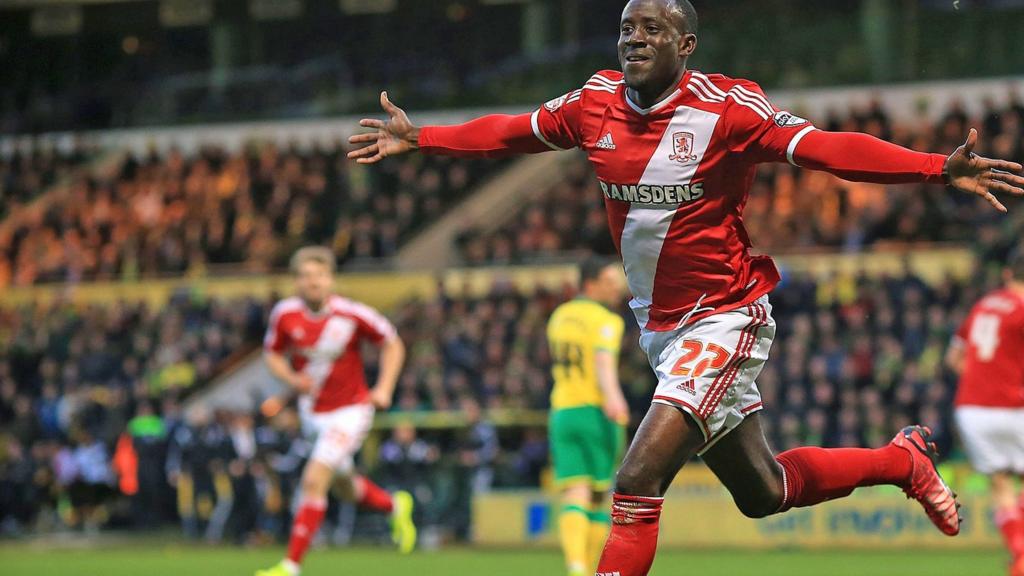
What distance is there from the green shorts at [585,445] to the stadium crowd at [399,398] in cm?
686

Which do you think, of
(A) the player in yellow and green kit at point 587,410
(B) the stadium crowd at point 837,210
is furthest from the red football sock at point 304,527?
(B) the stadium crowd at point 837,210

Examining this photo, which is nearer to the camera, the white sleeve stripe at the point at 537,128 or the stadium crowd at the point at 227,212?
the white sleeve stripe at the point at 537,128

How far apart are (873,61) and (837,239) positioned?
4.97 m

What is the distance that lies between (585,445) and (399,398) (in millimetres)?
10530

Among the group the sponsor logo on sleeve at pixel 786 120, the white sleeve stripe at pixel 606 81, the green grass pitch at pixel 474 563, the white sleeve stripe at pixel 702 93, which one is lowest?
the green grass pitch at pixel 474 563

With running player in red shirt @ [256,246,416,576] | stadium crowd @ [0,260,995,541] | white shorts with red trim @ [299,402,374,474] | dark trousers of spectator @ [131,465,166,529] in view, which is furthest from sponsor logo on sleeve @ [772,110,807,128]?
dark trousers of spectator @ [131,465,166,529]

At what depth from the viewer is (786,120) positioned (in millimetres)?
6406

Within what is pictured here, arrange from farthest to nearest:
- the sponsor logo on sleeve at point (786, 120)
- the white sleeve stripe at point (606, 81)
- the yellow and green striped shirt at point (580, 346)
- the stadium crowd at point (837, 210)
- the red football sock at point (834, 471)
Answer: the stadium crowd at point (837, 210) < the yellow and green striped shirt at point (580, 346) < the red football sock at point (834, 471) < the white sleeve stripe at point (606, 81) < the sponsor logo on sleeve at point (786, 120)

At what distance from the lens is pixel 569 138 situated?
6.90 metres

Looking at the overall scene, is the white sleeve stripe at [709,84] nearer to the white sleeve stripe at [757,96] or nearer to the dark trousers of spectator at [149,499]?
the white sleeve stripe at [757,96]

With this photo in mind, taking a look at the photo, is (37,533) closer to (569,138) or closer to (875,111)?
(875,111)

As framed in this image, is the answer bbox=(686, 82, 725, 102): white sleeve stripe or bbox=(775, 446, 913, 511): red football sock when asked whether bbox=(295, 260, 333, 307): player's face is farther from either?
bbox=(686, 82, 725, 102): white sleeve stripe

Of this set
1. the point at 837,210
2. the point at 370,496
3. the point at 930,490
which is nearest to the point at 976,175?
the point at 930,490

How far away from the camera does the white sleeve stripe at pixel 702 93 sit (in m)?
6.56
